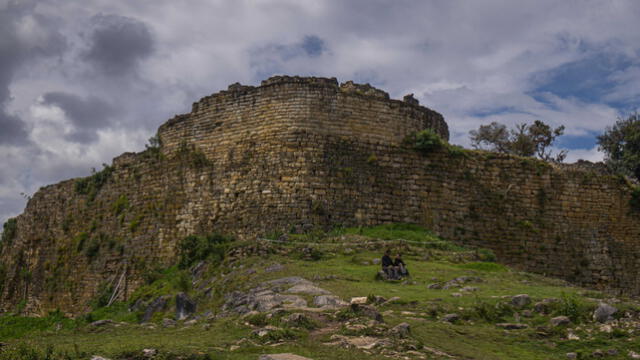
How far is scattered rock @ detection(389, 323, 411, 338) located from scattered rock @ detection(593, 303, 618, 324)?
2.86 meters

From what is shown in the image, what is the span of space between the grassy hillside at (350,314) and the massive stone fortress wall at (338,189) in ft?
6.26

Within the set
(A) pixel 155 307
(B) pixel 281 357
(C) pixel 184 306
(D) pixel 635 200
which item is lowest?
(A) pixel 155 307

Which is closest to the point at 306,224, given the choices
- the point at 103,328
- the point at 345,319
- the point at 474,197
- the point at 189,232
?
the point at 189,232

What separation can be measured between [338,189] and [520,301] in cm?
882

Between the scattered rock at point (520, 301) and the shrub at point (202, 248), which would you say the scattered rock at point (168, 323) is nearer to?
the shrub at point (202, 248)

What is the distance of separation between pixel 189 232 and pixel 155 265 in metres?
1.76

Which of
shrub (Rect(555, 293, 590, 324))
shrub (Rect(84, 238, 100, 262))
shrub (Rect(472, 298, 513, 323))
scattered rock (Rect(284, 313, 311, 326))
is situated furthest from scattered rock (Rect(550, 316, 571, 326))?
shrub (Rect(84, 238, 100, 262))

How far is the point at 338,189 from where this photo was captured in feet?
61.1

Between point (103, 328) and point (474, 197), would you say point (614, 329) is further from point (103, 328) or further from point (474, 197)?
point (474, 197)

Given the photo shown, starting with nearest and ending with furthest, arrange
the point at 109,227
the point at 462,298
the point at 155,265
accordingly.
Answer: the point at 462,298
the point at 155,265
the point at 109,227

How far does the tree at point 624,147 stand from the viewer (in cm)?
2841

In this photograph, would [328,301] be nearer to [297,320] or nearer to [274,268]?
[297,320]

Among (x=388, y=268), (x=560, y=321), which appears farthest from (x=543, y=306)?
(x=388, y=268)

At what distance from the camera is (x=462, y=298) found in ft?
36.2
